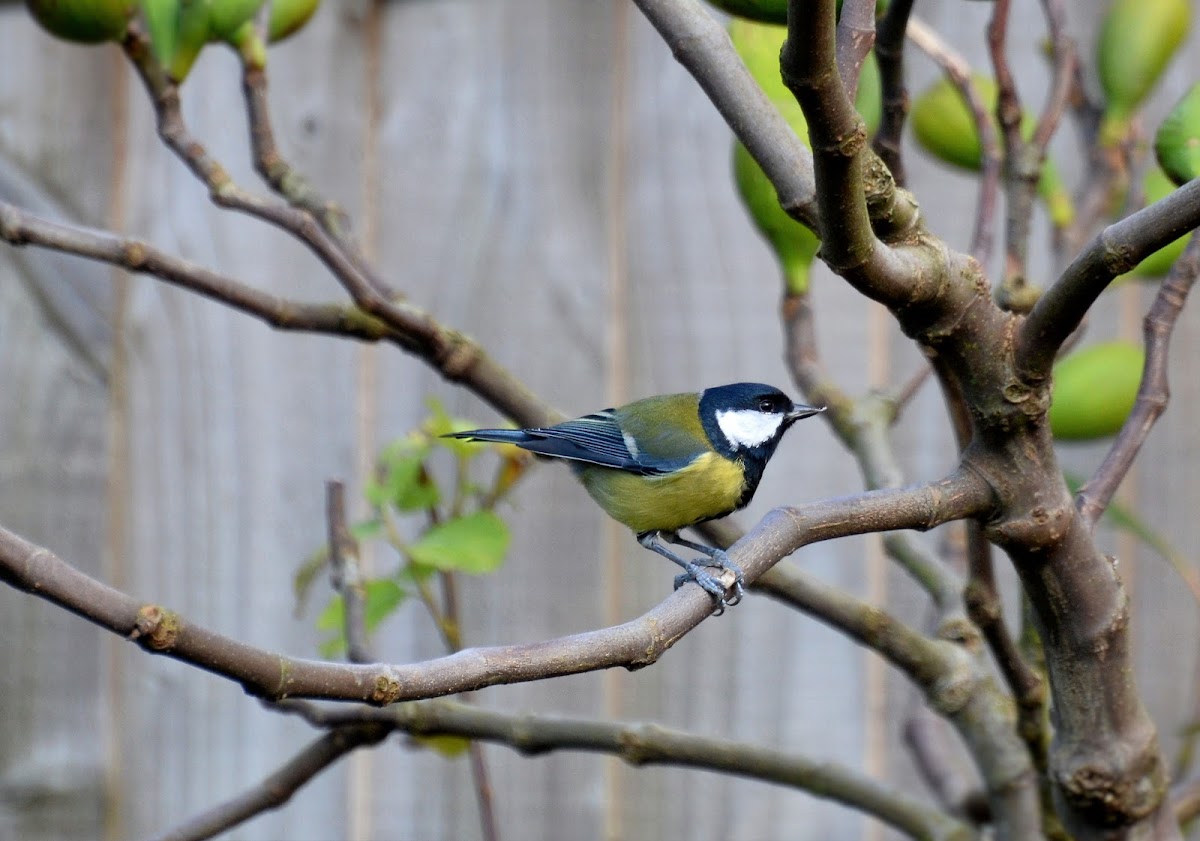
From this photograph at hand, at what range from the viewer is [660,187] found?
1713 mm

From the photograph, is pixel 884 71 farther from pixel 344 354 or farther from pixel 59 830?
pixel 59 830

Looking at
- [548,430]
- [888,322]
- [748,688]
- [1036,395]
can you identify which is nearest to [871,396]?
[548,430]

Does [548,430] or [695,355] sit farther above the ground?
[695,355]

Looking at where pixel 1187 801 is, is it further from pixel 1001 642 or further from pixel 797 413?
pixel 797 413

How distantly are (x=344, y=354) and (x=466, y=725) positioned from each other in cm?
84

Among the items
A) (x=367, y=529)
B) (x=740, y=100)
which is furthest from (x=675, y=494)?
(x=740, y=100)

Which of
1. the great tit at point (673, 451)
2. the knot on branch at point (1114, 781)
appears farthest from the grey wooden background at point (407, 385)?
the knot on branch at point (1114, 781)

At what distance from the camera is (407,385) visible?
5.76 feet

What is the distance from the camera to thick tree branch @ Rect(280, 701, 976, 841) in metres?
1.01

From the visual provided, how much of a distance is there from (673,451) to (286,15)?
1.85 ft

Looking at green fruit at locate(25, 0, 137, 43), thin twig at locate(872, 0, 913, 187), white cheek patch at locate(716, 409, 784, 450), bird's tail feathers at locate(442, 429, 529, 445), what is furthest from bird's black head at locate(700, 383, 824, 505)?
green fruit at locate(25, 0, 137, 43)

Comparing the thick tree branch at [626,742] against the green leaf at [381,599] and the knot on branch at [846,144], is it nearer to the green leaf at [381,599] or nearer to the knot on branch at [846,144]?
the green leaf at [381,599]

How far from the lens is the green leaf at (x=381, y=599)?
45.0 inches

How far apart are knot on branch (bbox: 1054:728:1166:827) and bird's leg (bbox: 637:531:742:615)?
26 cm
